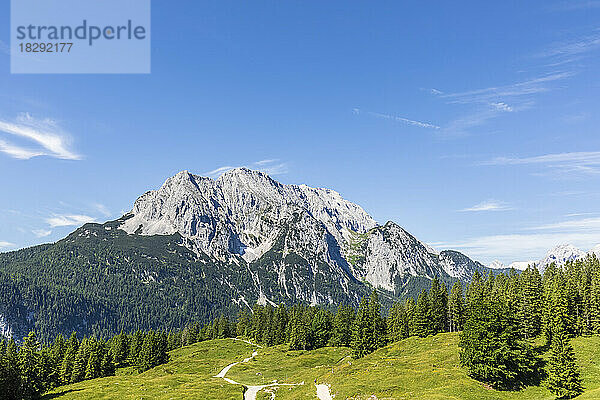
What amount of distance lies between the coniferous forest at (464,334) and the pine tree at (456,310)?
1.17 feet

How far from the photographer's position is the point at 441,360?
76.9 metres

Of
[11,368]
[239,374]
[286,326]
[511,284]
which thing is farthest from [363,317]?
[11,368]

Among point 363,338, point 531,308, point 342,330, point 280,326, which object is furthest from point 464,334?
point 280,326

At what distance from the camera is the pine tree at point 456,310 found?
116m

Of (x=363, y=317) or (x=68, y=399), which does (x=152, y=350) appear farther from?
(x=363, y=317)

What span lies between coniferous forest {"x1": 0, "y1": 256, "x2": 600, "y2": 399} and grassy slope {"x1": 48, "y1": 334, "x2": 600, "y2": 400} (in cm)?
406

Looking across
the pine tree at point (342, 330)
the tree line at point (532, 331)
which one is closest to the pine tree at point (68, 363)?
the pine tree at point (342, 330)

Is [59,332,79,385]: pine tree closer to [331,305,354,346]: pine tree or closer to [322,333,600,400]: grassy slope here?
[322,333,600,400]: grassy slope

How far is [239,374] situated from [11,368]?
5406 cm

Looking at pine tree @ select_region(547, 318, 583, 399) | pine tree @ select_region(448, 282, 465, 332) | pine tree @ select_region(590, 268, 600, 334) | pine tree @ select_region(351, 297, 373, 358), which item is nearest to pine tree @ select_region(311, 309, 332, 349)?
pine tree @ select_region(351, 297, 373, 358)

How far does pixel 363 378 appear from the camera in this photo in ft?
231

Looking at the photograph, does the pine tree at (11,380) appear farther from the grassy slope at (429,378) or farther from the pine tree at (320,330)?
the pine tree at (320,330)

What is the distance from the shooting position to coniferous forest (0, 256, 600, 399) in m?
59.2

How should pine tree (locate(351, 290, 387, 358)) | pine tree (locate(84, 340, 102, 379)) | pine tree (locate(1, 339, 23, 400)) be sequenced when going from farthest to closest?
pine tree (locate(84, 340, 102, 379)) → pine tree (locate(351, 290, 387, 358)) → pine tree (locate(1, 339, 23, 400))
